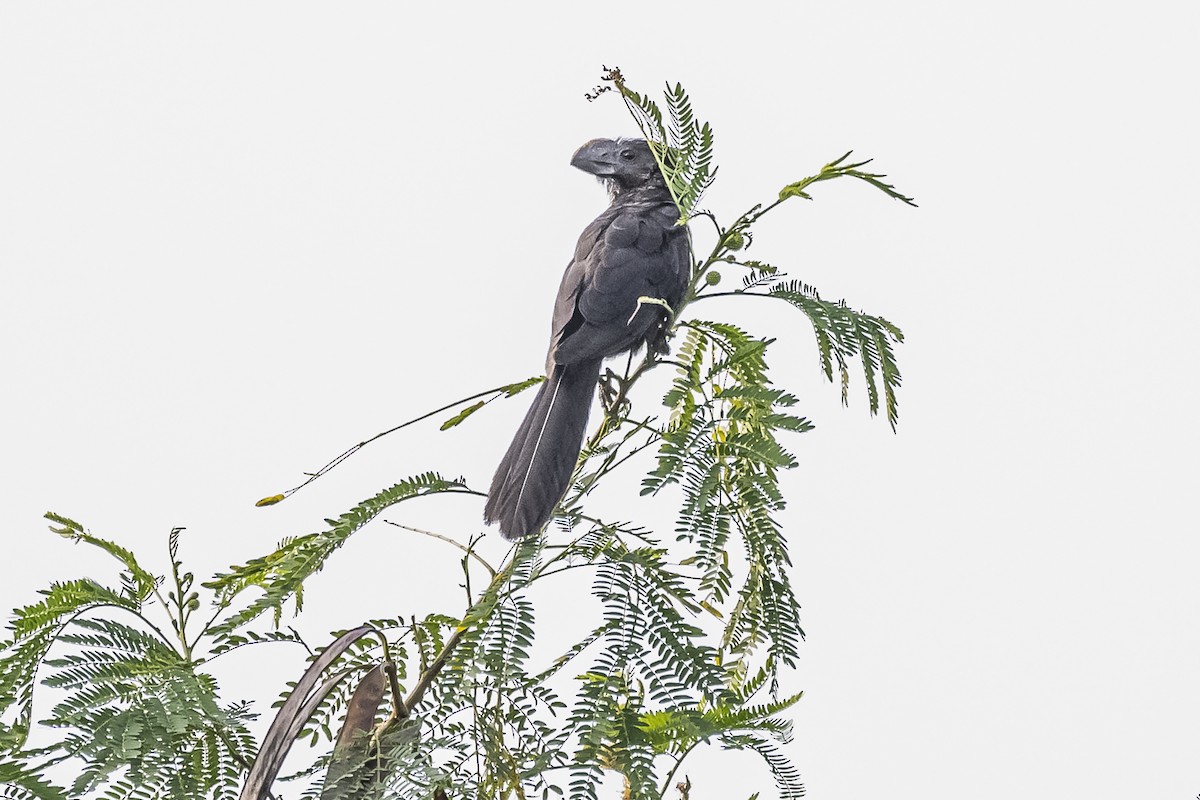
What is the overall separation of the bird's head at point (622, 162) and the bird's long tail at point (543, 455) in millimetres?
1421

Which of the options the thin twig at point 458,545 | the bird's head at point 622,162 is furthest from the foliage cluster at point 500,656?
the bird's head at point 622,162

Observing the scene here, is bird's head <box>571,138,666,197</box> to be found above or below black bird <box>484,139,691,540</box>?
above

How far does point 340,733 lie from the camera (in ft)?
5.98

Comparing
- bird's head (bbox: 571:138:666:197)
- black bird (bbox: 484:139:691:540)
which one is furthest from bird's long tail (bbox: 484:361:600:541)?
bird's head (bbox: 571:138:666:197)

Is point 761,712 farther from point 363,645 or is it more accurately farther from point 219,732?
point 219,732

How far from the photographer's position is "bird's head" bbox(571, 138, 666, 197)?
4078 millimetres

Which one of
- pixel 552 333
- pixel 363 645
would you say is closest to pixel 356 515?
pixel 363 645

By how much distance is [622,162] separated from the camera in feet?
13.4

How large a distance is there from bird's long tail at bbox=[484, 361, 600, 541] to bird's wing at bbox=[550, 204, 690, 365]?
0.09m

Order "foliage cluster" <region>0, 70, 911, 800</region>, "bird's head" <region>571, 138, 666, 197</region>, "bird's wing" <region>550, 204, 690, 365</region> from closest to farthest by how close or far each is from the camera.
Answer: "foliage cluster" <region>0, 70, 911, 800</region>, "bird's wing" <region>550, 204, 690, 365</region>, "bird's head" <region>571, 138, 666, 197</region>

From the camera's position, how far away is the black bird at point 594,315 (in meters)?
2.25

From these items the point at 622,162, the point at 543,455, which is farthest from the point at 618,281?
the point at 622,162

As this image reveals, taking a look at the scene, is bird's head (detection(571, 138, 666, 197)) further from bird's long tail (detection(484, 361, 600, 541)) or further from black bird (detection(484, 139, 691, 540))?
bird's long tail (detection(484, 361, 600, 541))

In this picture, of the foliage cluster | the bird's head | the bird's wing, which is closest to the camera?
the foliage cluster
